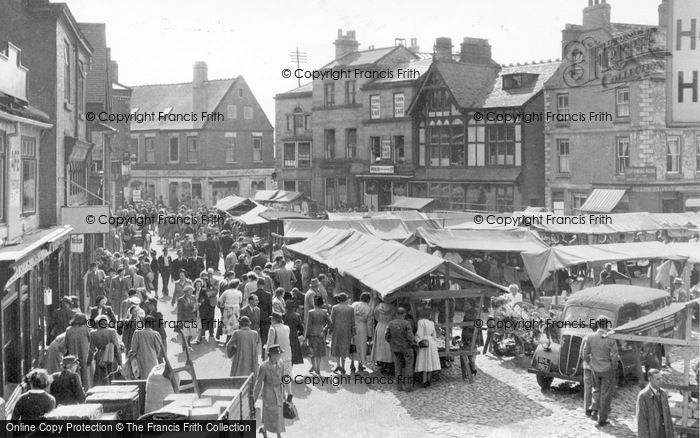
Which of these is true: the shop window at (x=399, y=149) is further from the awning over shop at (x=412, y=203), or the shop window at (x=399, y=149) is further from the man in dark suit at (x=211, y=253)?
the man in dark suit at (x=211, y=253)

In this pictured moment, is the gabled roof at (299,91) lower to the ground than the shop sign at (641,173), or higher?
higher

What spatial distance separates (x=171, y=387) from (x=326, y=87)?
47110 millimetres

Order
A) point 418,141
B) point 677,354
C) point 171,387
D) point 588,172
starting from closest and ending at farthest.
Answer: point 171,387 < point 677,354 < point 588,172 < point 418,141

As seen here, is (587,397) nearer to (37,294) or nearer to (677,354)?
(677,354)

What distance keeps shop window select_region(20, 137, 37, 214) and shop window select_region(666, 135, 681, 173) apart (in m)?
30.2

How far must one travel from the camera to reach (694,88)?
33.1 feet

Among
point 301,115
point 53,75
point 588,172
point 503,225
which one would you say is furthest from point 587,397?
point 301,115

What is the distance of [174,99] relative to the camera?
67375mm

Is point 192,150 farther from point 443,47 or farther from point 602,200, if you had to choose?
point 602,200

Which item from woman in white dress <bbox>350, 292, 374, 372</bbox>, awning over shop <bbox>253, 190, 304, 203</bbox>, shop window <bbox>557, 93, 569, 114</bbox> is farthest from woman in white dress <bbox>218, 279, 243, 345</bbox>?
awning over shop <bbox>253, 190, 304, 203</bbox>

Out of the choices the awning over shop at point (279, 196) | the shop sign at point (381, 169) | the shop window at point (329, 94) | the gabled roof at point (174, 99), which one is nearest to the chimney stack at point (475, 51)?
the shop sign at point (381, 169)

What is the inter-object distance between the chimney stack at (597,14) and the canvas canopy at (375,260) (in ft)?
71.1

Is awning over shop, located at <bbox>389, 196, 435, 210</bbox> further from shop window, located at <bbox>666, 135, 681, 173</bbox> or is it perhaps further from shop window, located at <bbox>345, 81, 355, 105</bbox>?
shop window, located at <bbox>666, 135, 681, 173</bbox>

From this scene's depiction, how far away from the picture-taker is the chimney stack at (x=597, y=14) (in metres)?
39.9
